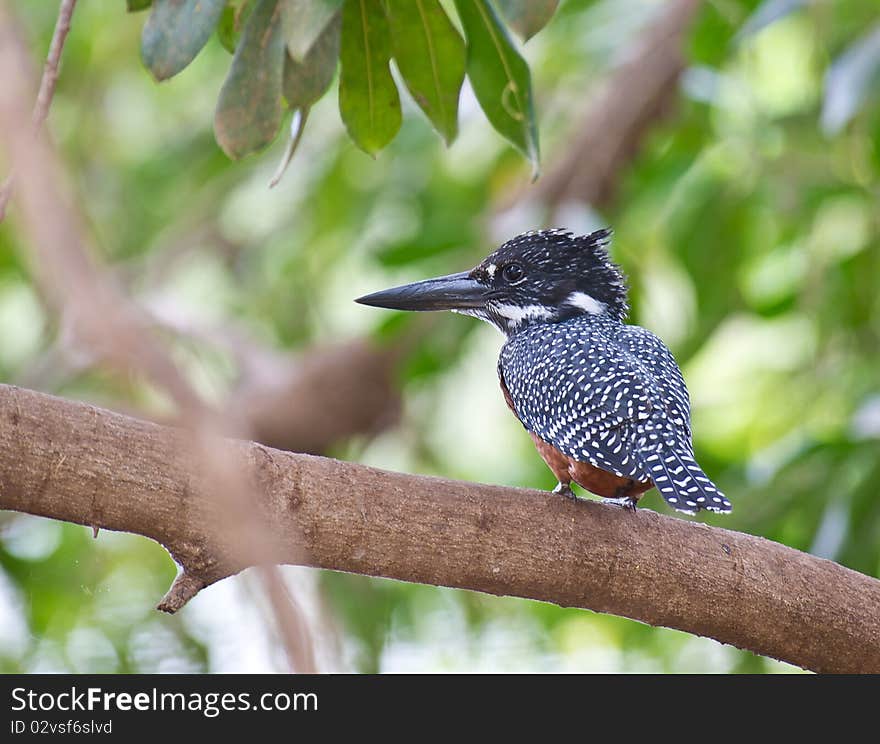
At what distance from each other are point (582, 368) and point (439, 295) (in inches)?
24.4

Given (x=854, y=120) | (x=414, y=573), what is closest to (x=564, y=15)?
(x=854, y=120)

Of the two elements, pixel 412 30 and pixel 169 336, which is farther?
pixel 169 336

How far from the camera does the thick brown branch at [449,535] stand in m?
→ 1.96

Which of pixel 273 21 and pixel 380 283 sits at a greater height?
pixel 273 21

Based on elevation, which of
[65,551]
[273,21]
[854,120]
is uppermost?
[273,21]

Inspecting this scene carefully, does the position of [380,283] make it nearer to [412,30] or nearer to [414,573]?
[412,30]

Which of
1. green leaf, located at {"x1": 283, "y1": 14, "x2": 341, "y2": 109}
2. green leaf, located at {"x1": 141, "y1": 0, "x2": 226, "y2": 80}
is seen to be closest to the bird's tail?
green leaf, located at {"x1": 283, "y1": 14, "x2": 341, "y2": 109}

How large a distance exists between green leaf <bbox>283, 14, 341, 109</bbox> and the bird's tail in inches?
38.2

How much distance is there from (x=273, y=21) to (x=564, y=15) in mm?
3294

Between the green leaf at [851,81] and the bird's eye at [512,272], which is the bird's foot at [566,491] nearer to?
the bird's eye at [512,272]

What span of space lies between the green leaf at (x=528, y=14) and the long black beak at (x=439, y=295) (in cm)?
113

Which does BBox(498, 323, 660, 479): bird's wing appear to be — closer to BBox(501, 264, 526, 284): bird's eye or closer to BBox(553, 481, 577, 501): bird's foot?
BBox(553, 481, 577, 501): bird's foot

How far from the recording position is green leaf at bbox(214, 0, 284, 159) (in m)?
2.20

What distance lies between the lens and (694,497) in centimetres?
234
